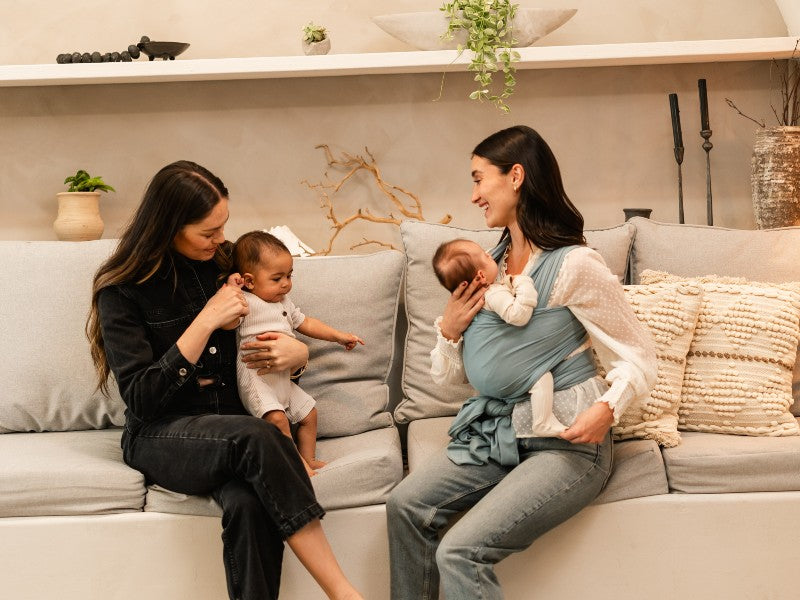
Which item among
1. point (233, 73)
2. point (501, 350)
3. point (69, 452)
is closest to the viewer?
point (501, 350)

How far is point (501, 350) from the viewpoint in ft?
6.28

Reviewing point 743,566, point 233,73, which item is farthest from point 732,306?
point 233,73

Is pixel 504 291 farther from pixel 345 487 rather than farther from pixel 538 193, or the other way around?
pixel 345 487

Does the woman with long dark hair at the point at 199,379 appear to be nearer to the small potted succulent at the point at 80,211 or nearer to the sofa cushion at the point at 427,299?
the sofa cushion at the point at 427,299

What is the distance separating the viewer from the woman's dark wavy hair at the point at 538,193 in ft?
6.33

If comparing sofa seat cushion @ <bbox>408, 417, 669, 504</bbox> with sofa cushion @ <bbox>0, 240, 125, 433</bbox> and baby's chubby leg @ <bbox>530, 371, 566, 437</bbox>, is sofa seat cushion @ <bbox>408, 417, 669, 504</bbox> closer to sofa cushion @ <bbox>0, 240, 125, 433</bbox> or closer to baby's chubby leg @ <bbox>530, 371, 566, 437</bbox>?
baby's chubby leg @ <bbox>530, 371, 566, 437</bbox>

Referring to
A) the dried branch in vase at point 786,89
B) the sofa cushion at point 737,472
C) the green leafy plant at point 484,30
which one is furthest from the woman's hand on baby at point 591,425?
the dried branch in vase at point 786,89

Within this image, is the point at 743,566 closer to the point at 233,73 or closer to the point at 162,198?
the point at 162,198

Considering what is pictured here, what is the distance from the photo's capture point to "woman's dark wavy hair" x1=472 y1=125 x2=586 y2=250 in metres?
1.93

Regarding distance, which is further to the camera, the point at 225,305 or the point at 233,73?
the point at 233,73

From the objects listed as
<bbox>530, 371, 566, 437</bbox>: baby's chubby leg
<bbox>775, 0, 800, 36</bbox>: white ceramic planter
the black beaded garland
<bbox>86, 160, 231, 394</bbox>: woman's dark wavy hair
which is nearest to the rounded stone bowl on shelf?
the black beaded garland

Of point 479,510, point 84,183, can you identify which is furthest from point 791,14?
point 84,183

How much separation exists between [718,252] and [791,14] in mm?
1022

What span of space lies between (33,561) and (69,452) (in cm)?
28
